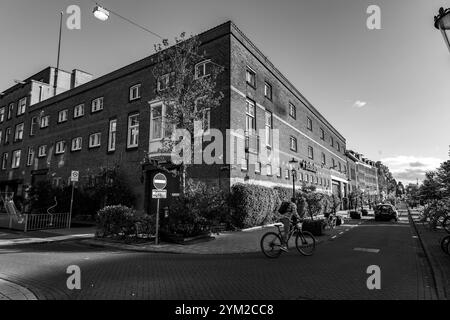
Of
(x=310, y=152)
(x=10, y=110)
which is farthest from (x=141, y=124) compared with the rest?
(x=10, y=110)

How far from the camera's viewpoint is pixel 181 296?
542 centimetres

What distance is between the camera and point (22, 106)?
37969 mm

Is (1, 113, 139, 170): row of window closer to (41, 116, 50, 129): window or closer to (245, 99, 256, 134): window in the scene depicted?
(41, 116, 50, 129): window

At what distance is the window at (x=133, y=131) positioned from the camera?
22872 mm

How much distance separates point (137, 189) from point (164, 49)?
10.5m

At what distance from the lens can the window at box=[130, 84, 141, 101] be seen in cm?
2356

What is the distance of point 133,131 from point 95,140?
5225 millimetres

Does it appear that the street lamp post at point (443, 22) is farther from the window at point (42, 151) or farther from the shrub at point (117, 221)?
the window at point (42, 151)

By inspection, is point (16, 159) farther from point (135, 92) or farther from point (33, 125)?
point (135, 92)

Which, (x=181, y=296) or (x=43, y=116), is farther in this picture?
(x=43, y=116)

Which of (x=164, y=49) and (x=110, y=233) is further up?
(x=164, y=49)

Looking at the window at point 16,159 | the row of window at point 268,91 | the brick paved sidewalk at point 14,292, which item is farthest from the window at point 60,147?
the brick paved sidewalk at point 14,292
